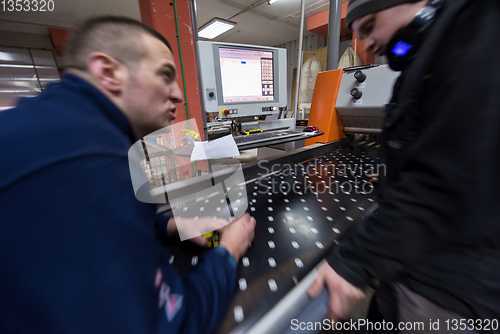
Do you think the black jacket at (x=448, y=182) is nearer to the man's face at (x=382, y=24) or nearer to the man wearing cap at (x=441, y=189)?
the man wearing cap at (x=441, y=189)

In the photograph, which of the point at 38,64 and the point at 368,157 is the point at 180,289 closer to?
the point at 368,157

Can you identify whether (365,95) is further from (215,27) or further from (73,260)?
(215,27)

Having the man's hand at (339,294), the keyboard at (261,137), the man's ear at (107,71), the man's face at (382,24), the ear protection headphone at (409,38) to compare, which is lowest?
the man's hand at (339,294)

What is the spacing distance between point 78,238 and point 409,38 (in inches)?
33.1

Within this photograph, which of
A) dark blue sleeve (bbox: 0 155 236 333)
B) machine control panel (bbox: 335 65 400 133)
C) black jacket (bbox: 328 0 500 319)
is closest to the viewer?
dark blue sleeve (bbox: 0 155 236 333)

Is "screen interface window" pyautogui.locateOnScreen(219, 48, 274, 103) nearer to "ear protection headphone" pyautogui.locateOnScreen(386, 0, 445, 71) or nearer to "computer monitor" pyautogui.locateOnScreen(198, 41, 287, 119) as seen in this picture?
"computer monitor" pyautogui.locateOnScreen(198, 41, 287, 119)

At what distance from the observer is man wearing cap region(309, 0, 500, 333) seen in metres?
0.39

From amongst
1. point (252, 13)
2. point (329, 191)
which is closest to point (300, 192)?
point (329, 191)

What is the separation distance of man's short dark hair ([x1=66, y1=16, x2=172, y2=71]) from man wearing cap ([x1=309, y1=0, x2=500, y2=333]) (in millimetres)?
671

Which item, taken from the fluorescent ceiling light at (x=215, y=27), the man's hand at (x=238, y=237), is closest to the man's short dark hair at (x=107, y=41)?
the man's hand at (x=238, y=237)

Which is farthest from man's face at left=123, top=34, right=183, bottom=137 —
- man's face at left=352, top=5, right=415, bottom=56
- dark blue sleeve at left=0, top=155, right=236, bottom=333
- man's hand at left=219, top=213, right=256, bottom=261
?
man's face at left=352, top=5, right=415, bottom=56

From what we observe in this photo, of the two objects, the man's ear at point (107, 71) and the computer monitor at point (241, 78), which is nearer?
the man's ear at point (107, 71)

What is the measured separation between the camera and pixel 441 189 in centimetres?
44

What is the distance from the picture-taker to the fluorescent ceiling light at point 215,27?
5315mm
